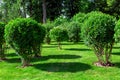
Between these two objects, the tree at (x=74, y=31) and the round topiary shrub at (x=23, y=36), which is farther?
the tree at (x=74, y=31)

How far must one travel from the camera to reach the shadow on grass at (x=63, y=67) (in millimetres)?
9836

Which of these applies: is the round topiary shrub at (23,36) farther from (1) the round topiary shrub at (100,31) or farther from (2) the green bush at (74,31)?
(2) the green bush at (74,31)

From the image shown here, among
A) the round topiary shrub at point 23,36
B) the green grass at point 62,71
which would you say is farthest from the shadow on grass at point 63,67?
the round topiary shrub at point 23,36

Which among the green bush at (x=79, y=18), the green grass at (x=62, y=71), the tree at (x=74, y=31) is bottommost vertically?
the green grass at (x=62, y=71)

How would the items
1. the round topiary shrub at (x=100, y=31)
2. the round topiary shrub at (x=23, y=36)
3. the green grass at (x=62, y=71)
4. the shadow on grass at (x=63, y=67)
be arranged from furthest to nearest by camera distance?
the round topiary shrub at (x=23, y=36) → the round topiary shrub at (x=100, y=31) → the shadow on grass at (x=63, y=67) → the green grass at (x=62, y=71)

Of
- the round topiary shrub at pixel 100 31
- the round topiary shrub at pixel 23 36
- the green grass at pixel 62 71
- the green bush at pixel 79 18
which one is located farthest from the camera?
the green bush at pixel 79 18

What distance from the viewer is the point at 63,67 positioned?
10.3 meters

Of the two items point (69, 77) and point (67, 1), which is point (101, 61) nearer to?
point (69, 77)

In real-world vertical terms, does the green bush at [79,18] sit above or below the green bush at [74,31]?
above

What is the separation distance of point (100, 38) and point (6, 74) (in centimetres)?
412

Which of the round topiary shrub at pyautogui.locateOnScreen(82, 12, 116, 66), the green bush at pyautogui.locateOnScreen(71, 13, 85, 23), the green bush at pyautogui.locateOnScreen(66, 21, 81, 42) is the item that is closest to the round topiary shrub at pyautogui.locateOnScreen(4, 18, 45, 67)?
the round topiary shrub at pyautogui.locateOnScreen(82, 12, 116, 66)

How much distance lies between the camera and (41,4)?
4406 centimetres

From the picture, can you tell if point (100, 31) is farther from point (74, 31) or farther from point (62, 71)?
point (74, 31)

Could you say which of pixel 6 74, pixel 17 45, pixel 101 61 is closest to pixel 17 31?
pixel 17 45
